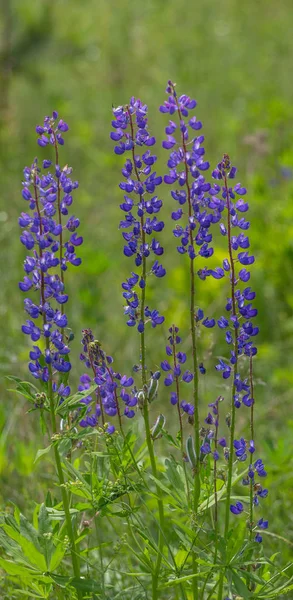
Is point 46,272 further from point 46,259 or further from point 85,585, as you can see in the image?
point 85,585

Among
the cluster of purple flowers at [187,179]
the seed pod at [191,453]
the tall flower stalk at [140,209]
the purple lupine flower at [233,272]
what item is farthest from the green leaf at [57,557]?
the cluster of purple flowers at [187,179]

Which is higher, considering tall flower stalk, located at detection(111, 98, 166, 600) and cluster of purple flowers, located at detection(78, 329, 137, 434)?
tall flower stalk, located at detection(111, 98, 166, 600)

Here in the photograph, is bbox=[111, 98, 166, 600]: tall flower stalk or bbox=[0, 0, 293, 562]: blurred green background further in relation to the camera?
bbox=[0, 0, 293, 562]: blurred green background

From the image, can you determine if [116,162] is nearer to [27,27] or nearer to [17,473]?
[27,27]

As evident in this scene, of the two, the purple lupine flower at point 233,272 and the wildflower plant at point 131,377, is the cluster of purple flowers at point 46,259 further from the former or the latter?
the purple lupine flower at point 233,272

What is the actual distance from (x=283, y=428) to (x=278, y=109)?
93.8 inches

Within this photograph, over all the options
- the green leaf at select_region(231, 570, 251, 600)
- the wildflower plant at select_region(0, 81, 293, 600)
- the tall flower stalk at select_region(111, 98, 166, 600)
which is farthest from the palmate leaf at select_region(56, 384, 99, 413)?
the green leaf at select_region(231, 570, 251, 600)

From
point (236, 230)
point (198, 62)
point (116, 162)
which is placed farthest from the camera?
point (198, 62)

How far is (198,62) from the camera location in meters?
7.02

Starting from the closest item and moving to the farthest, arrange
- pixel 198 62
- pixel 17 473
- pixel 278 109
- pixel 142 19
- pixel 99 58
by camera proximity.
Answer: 1. pixel 17 473
2. pixel 278 109
3. pixel 198 62
4. pixel 99 58
5. pixel 142 19

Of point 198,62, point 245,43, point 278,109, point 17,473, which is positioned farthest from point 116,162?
point 17,473

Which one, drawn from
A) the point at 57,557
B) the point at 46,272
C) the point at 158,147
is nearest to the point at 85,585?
the point at 57,557

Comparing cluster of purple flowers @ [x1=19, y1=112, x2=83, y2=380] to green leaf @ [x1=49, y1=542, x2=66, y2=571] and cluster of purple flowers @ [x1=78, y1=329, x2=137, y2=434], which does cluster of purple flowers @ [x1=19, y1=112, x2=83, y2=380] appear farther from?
green leaf @ [x1=49, y1=542, x2=66, y2=571]

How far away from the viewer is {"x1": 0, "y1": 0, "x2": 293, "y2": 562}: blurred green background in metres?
3.20
